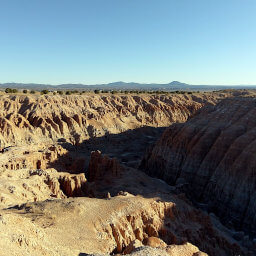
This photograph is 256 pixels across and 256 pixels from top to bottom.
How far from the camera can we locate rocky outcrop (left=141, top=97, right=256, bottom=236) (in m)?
32.2

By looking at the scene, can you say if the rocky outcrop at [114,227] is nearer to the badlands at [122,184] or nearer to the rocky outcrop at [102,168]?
the badlands at [122,184]

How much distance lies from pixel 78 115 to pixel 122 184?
38380mm

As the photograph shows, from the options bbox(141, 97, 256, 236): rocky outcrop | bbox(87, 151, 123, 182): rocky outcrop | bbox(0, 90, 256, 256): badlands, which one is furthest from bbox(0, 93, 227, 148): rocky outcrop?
bbox(141, 97, 256, 236): rocky outcrop

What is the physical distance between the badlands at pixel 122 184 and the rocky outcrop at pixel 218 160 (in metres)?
0.14

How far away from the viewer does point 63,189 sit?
105 feet

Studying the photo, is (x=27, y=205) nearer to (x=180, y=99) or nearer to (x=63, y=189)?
(x=63, y=189)

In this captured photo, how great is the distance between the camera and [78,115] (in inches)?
2773

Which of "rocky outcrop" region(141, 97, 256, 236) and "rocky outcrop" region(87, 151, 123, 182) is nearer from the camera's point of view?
"rocky outcrop" region(141, 97, 256, 236)

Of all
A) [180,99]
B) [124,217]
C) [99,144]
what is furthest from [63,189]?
[180,99]

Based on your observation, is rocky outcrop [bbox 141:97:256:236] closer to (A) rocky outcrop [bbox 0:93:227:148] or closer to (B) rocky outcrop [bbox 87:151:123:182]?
(B) rocky outcrop [bbox 87:151:123:182]

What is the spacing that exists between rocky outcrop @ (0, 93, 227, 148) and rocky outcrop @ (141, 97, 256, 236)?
23.9 meters

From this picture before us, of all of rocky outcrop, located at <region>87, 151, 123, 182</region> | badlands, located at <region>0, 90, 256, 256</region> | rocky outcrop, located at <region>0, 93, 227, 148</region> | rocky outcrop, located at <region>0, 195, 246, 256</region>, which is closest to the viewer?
rocky outcrop, located at <region>0, 195, 246, 256</region>

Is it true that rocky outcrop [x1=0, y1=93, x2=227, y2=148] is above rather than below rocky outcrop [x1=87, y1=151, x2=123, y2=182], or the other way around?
above

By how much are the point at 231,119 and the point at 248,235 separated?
63.7 ft
